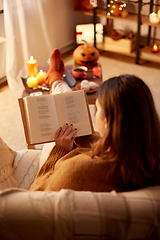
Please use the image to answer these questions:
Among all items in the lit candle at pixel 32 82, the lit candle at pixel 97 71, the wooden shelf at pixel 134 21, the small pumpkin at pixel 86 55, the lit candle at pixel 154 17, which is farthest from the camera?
the wooden shelf at pixel 134 21

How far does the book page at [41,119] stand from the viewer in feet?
4.05

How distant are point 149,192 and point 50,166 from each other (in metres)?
0.51

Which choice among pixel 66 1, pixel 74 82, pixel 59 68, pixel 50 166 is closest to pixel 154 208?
pixel 50 166

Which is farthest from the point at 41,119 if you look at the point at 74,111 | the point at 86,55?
the point at 86,55

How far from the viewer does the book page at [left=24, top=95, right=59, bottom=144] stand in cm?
123

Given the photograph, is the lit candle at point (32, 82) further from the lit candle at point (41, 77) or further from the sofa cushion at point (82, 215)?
the sofa cushion at point (82, 215)

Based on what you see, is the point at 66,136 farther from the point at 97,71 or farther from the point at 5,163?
the point at 97,71

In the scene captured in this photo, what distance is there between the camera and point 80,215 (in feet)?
2.30

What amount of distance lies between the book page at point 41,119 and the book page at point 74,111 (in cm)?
4

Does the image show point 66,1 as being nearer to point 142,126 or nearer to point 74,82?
point 74,82

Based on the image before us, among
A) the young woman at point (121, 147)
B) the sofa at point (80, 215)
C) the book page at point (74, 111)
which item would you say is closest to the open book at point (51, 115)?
the book page at point (74, 111)

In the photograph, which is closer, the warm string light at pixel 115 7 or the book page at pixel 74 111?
the book page at pixel 74 111

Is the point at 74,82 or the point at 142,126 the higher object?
the point at 142,126

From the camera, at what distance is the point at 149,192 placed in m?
0.77
